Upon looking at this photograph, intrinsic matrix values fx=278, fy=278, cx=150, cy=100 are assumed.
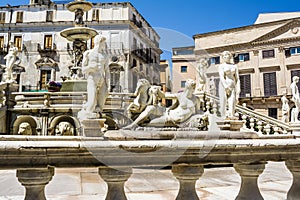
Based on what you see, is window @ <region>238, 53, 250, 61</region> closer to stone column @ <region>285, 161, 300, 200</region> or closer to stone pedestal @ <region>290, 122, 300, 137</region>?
stone pedestal @ <region>290, 122, 300, 137</region>

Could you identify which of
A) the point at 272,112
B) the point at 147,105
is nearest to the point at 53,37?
the point at 272,112

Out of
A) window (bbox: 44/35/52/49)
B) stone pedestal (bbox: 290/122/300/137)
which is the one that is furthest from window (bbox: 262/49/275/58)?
window (bbox: 44/35/52/49)

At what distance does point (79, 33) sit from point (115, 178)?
12729 mm

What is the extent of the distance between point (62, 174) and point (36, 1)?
38.6 meters

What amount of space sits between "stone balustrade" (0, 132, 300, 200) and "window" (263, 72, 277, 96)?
96.5ft

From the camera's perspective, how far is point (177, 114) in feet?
22.5

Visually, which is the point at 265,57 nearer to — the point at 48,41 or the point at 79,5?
the point at 79,5

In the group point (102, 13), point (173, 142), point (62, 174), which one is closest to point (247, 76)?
point (102, 13)

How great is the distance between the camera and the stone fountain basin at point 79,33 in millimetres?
13556

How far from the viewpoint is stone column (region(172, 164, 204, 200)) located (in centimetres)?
215

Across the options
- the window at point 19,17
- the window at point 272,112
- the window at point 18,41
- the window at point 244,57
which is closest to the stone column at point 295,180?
the window at point 272,112

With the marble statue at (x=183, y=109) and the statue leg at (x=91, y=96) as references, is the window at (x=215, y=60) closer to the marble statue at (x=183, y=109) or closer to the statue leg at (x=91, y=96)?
the marble statue at (x=183, y=109)

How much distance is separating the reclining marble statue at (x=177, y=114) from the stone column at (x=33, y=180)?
15.5 ft

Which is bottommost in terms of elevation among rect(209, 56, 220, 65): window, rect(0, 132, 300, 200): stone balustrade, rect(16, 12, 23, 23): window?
rect(0, 132, 300, 200): stone balustrade
